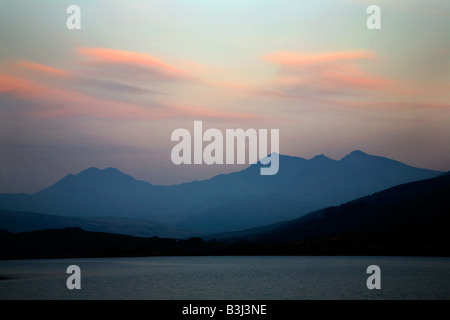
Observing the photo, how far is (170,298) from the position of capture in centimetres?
7969

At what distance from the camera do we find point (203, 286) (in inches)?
3841

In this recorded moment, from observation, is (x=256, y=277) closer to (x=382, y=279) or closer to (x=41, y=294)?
(x=382, y=279)

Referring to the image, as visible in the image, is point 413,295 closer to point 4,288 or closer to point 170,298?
point 170,298
